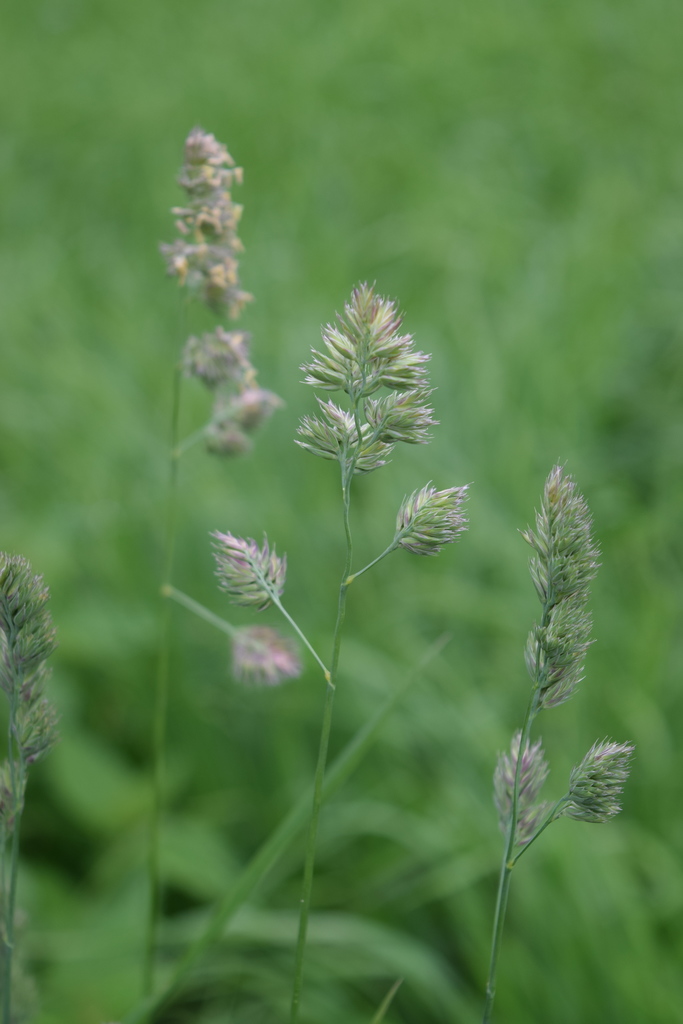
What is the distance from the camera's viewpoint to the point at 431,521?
0.58 meters

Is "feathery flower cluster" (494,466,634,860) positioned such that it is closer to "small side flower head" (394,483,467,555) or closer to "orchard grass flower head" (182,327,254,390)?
"small side flower head" (394,483,467,555)

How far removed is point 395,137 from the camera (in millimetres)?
5117

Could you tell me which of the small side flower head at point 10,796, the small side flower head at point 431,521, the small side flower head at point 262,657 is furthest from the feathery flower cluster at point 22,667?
the small side flower head at point 262,657

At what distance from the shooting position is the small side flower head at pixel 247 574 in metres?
0.62

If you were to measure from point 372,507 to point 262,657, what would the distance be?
76.9 inches

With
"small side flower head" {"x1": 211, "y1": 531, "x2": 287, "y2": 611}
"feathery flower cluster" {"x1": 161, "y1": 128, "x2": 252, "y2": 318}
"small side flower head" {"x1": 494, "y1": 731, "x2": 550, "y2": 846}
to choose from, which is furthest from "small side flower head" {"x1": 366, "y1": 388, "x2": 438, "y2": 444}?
"feathery flower cluster" {"x1": 161, "y1": 128, "x2": 252, "y2": 318}

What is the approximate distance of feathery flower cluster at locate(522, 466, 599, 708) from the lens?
1.79 ft

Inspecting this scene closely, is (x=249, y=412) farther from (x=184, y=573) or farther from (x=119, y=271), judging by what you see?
(x=119, y=271)

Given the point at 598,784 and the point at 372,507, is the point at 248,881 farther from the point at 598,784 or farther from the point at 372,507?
the point at 372,507

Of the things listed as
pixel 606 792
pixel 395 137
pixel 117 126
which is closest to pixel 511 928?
pixel 606 792

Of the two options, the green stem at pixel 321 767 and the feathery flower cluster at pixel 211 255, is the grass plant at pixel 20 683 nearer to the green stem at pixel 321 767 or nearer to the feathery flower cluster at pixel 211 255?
the green stem at pixel 321 767

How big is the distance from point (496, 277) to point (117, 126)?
2.92 m

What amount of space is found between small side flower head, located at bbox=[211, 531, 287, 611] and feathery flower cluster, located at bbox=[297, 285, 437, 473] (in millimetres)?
95

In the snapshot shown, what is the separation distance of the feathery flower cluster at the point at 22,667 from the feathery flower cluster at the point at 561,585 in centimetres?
31
